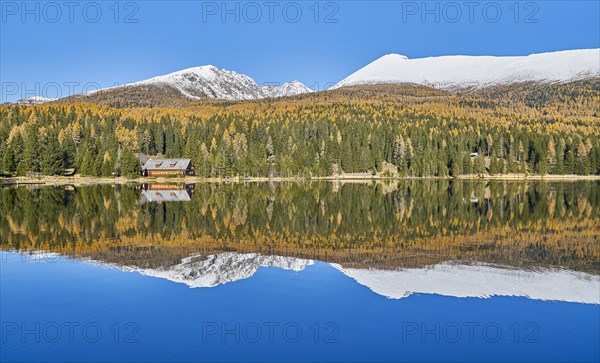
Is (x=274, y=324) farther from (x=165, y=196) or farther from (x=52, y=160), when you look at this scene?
(x=52, y=160)

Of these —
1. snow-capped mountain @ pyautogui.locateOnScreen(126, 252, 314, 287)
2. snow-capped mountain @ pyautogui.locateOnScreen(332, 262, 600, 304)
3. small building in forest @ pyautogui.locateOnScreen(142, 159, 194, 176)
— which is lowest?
snow-capped mountain @ pyautogui.locateOnScreen(332, 262, 600, 304)

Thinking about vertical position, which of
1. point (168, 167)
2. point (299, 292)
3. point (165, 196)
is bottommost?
point (299, 292)

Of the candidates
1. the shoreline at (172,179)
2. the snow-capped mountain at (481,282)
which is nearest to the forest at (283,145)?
the shoreline at (172,179)

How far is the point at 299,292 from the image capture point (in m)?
17.8

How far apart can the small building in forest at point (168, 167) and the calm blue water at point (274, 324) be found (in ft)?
403

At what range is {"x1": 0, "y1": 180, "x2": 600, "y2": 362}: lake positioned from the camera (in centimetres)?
1262

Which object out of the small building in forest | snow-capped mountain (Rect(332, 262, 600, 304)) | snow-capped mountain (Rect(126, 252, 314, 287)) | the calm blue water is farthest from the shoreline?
snow-capped mountain (Rect(332, 262, 600, 304))

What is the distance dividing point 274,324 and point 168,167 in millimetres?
132222

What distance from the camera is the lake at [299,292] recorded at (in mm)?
12617

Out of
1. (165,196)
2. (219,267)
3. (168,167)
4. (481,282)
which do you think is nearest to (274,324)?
(219,267)

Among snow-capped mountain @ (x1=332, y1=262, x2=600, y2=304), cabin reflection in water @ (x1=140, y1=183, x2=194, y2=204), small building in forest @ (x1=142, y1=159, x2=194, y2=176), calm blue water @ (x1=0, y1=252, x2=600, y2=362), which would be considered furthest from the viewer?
small building in forest @ (x1=142, y1=159, x2=194, y2=176)

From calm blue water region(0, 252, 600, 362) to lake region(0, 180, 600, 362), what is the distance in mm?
58

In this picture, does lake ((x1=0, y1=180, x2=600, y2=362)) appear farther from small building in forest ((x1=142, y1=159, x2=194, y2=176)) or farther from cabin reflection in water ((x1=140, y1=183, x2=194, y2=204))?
small building in forest ((x1=142, y1=159, x2=194, y2=176))

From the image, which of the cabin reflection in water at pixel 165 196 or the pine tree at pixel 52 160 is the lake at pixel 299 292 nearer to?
the cabin reflection in water at pixel 165 196
